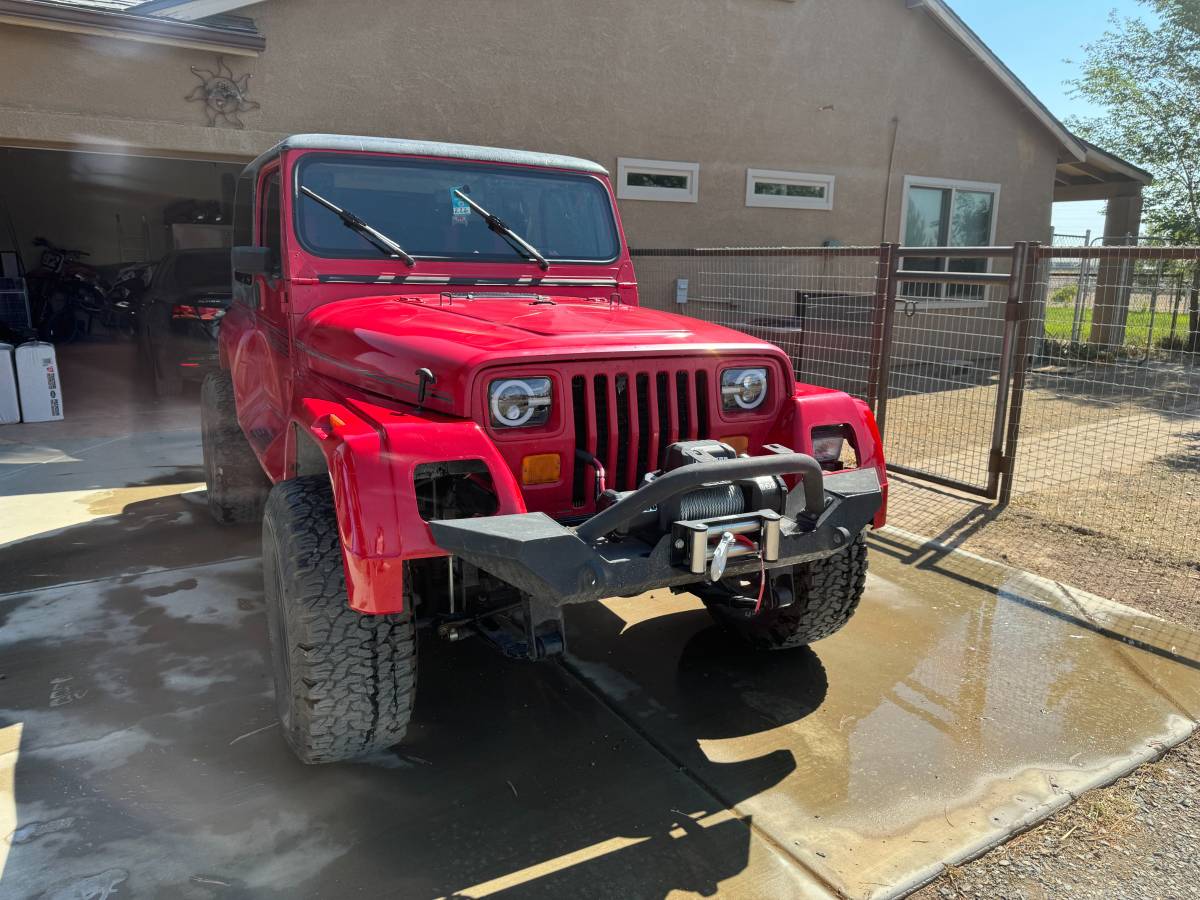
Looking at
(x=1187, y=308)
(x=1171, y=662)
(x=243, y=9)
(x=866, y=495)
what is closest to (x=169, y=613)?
(x=866, y=495)

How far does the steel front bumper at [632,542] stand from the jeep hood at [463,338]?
1.61ft

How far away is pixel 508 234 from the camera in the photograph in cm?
377

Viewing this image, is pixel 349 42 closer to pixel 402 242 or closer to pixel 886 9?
pixel 402 242

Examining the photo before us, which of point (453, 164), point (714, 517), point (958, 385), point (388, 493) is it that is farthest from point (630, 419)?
point (958, 385)

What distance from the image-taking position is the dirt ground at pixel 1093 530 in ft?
7.72

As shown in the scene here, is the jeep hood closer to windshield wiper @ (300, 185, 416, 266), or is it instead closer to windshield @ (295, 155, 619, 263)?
windshield wiper @ (300, 185, 416, 266)

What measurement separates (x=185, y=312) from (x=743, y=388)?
717cm

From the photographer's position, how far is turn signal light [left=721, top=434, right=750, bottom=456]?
2965 millimetres

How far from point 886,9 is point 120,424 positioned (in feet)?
32.9

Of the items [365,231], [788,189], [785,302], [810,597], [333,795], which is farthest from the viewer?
[788,189]

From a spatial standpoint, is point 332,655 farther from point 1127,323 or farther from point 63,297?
point 63,297

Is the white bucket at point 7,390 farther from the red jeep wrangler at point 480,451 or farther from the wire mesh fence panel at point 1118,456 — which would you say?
the wire mesh fence panel at point 1118,456

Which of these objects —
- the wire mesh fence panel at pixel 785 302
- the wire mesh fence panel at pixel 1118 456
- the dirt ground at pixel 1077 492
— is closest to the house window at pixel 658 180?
the wire mesh fence panel at pixel 785 302

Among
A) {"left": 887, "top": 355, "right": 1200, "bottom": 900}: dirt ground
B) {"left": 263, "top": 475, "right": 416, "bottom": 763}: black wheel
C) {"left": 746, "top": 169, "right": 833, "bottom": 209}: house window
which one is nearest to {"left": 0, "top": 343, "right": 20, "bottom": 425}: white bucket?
{"left": 263, "top": 475, "right": 416, "bottom": 763}: black wheel
